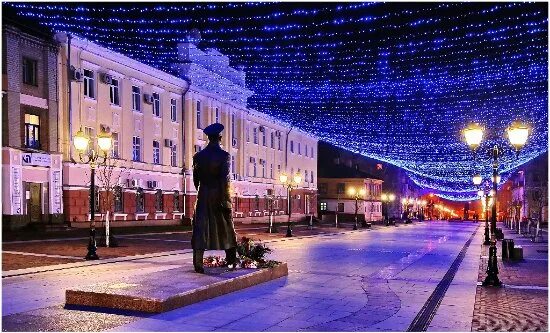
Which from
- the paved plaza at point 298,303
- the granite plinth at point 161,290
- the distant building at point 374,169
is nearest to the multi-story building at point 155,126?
the paved plaza at point 298,303

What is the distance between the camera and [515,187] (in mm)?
98375

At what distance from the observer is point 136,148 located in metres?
37.8

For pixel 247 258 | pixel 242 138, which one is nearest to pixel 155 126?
pixel 242 138

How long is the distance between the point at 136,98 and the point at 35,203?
406 inches

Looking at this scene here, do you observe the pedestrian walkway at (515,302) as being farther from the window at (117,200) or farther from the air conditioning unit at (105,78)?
the air conditioning unit at (105,78)

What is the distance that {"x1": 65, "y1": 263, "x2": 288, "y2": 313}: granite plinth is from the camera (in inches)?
336

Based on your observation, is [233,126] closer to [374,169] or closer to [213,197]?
[213,197]

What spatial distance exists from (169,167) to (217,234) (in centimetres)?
3022

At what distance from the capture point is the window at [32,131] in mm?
29500

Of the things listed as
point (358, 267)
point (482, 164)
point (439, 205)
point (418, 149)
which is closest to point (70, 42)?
point (358, 267)

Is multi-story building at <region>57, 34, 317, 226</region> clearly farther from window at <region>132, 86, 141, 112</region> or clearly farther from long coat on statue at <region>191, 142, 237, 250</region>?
long coat on statue at <region>191, 142, 237, 250</region>

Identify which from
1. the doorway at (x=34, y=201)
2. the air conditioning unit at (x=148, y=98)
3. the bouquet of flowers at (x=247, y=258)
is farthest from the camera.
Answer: the air conditioning unit at (x=148, y=98)

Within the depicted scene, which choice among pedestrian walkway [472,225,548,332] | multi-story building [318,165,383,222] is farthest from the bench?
multi-story building [318,165,383,222]

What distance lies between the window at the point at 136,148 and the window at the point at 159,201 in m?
2.89
